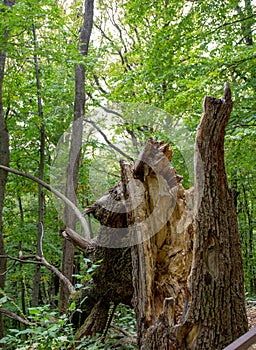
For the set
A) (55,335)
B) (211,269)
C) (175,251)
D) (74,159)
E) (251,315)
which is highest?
(74,159)

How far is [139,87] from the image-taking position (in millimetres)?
7730

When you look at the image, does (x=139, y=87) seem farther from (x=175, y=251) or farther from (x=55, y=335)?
(x=55, y=335)

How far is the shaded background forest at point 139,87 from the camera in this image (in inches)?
202

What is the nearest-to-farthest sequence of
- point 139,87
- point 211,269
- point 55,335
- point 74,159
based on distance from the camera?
point 211,269 < point 55,335 < point 74,159 < point 139,87

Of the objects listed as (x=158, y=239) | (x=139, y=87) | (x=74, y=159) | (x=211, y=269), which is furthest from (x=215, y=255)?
(x=139, y=87)

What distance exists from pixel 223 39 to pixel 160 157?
180 inches

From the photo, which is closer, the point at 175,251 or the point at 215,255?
the point at 215,255

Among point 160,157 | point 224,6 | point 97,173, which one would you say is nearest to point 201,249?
point 160,157

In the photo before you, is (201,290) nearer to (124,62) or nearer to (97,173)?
(97,173)

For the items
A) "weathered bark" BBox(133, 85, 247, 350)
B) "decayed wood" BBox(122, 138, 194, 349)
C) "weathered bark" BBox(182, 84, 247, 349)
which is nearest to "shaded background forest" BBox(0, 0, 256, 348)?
"decayed wood" BBox(122, 138, 194, 349)

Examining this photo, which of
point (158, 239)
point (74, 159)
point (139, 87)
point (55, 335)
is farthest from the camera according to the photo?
point (139, 87)

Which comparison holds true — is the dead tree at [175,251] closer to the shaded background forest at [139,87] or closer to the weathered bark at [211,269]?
the weathered bark at [211,269]

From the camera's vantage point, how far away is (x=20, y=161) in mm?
8281

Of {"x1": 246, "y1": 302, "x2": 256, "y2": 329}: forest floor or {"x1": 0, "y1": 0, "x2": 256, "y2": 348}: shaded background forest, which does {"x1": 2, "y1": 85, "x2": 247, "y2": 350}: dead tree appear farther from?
{"x1": 246, "y1": 302, "x2": 256, "y2": 329}: forest floor
